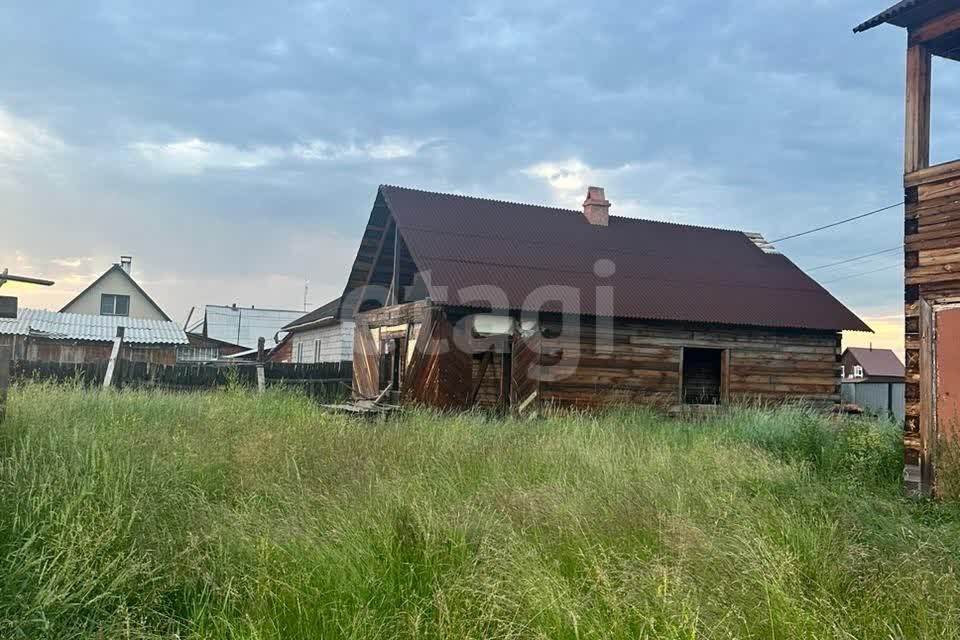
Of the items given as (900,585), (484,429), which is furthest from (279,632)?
(484,429)

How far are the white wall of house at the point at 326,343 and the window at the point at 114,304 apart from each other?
12.7 meters

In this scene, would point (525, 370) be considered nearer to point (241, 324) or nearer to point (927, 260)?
point (927, 260)

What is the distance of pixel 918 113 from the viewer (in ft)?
25.8

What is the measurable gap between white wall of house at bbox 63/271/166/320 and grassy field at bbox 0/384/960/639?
33.2 m

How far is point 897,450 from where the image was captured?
865cm

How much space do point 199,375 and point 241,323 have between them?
88.6 ft

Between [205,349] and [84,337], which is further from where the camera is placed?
[205,349]

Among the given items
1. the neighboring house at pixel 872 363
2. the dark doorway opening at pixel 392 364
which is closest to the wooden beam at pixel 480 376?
the dark doorway opening at pixel 392 364

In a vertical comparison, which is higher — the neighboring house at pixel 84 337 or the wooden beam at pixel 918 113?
the wooden beam at pixel 918 113

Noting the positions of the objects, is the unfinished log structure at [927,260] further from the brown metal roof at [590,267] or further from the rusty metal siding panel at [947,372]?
the brown metal roof at [590,267]

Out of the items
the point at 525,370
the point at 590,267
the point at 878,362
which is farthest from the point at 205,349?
the point at 878,362

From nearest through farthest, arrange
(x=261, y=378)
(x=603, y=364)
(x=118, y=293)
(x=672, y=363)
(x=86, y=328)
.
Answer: (x=603, y=364) < (x=672, y=363) < (x=261, y=378) < (x=86, y=328) < (x=118, y=293)

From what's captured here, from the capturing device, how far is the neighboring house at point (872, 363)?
172 feet

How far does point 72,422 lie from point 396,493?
188 inches
